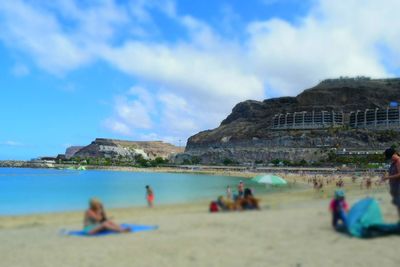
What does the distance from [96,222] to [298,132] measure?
122 metres

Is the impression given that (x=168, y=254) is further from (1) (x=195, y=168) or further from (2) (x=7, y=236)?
(1) (x=195, y=168)

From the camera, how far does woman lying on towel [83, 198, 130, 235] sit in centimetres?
1103

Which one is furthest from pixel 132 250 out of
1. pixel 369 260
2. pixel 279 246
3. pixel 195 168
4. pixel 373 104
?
pixel 373 104

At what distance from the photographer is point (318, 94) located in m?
159

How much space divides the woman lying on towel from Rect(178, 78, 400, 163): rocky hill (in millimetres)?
94942

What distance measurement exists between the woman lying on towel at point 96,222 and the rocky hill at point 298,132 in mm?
94942

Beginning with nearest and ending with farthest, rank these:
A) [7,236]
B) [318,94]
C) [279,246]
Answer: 1. [279,246]
2. [7,236]
3. [318,94]

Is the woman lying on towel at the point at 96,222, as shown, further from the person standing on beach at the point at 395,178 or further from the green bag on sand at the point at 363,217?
the person standing on beach at the point at 395,178

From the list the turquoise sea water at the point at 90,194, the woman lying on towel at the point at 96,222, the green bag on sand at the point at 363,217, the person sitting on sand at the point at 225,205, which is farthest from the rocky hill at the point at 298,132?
the woman lying on towel at the point at 96,222

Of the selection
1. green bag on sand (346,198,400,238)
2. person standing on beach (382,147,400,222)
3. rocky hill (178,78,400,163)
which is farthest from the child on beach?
rocky hill (178,78,400,163)

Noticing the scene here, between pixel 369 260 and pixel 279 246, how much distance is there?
179 centimetres

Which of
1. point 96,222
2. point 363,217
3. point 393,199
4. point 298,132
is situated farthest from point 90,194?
point 298,132

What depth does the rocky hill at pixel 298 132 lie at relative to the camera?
108875 millimetres

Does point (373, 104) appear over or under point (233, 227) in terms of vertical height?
over
